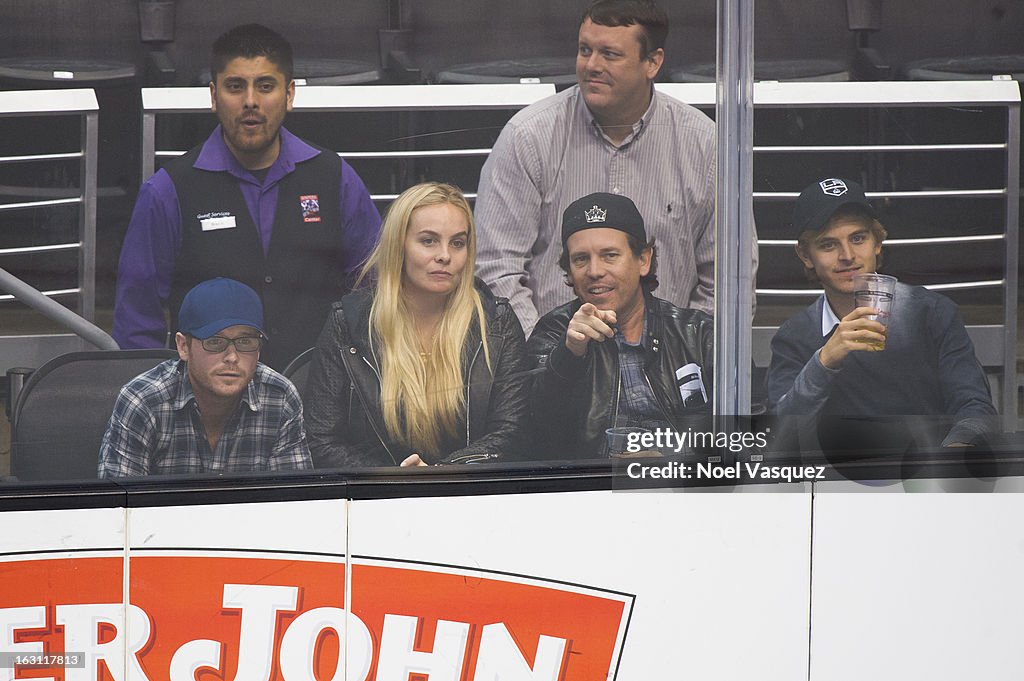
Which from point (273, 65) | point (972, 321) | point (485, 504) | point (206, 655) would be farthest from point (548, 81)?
point (206, 655)

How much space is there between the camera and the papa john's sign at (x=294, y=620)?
232 centimetres

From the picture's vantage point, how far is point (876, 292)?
8.04ft

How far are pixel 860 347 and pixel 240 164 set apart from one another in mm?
1362

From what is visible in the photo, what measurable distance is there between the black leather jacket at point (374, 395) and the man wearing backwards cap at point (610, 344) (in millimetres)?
55

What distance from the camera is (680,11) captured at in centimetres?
239

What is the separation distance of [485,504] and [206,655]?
654mm

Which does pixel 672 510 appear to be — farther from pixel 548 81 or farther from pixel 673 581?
pixel 548 81

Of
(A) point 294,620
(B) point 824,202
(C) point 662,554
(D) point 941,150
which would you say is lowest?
(A) point 294,620

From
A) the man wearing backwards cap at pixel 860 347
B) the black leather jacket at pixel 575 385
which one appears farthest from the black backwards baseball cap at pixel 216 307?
the man wearing backwards cap at pixel 860 347

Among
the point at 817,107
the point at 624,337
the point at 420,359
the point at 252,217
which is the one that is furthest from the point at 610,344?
the point at 252,217

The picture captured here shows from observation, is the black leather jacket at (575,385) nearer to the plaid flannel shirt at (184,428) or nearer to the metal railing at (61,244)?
the plaid flannel shirt at (184,428)

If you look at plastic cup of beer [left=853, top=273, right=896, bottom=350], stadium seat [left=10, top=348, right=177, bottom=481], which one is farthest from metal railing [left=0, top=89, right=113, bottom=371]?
plastic cup of beer [left=853, top=273, right=896, bottom=350]

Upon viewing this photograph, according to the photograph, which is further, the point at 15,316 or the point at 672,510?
the point at 672,510

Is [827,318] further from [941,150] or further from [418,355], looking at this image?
[418,355]
